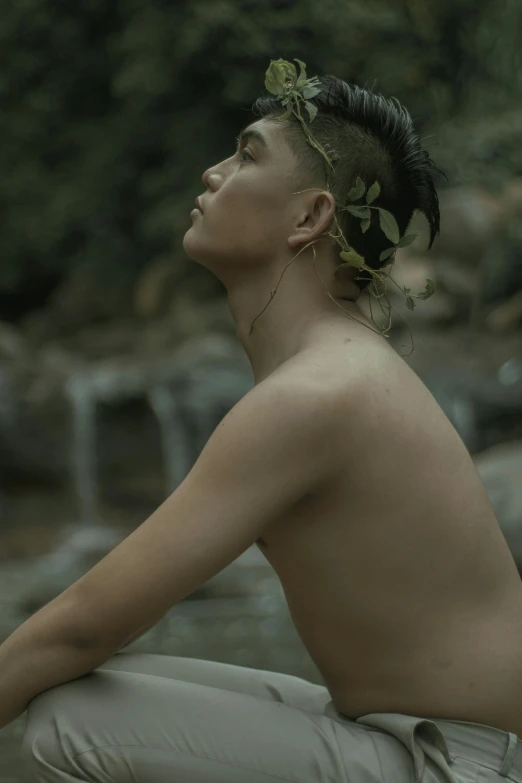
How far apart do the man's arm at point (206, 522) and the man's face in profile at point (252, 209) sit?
0.42m

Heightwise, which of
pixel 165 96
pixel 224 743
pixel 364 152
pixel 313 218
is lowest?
pixel 224 743

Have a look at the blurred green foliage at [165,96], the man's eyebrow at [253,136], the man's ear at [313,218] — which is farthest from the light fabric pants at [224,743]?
the blurred green foliage at [165,96]

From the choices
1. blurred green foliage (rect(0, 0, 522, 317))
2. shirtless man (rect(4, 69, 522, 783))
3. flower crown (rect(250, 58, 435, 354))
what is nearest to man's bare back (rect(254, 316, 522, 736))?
shirtless man (rect(4, 69, 522, 783))

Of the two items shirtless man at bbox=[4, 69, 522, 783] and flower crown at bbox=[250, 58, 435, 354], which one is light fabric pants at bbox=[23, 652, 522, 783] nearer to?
shirtless man at bbox=[4, 69, 522, 783]

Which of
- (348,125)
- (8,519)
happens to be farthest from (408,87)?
(348,125)

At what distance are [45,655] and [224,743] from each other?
33 cm

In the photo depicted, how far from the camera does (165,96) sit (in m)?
12.3

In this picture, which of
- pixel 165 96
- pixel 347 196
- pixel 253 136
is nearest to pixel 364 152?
pixel 347 196

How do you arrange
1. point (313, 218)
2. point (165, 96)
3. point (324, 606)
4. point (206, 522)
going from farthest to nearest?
point (165, 96) → point (313, 218) → point (324, 606) → point (206, 522)

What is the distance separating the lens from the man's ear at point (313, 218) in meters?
2.34

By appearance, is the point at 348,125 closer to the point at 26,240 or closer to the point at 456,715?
the point at 456,715

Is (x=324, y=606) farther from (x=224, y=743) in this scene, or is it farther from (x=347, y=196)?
(x=347, y=196)

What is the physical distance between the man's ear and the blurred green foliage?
335 inches

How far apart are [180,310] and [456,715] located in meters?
9.39
